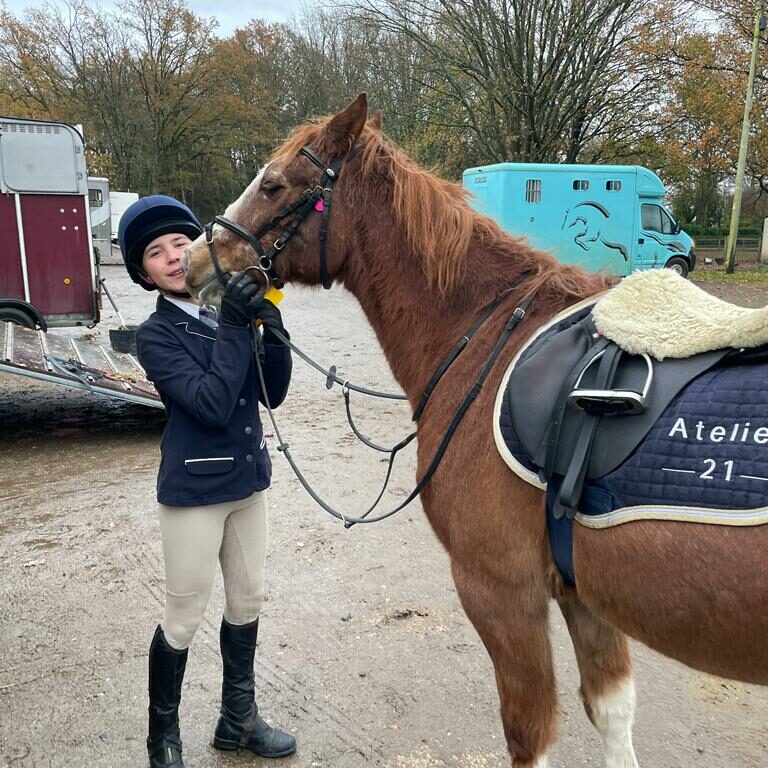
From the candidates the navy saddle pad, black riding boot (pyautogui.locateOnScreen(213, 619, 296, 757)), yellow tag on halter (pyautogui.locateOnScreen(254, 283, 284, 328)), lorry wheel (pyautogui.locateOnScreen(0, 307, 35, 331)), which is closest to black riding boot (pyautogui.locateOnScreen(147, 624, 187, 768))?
black riding boot (pyautogui.locateOnScreen(213, 619, 296, 757))

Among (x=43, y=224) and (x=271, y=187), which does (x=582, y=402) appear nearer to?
(x=271, y=187)

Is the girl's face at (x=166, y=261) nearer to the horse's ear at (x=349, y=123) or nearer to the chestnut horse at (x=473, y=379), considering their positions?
the chestnut horse at (x=473, y=379)

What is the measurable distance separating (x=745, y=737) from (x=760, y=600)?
5.16ft

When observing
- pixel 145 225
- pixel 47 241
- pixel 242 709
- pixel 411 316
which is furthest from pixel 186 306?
pixel 47 241

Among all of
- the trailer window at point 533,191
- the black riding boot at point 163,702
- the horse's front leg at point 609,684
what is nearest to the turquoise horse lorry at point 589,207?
the trailer window at point 533,191

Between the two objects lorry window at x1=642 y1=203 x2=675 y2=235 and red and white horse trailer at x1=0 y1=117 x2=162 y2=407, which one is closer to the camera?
red and white horse trailer at x1=0 y1=117 x2=162 y2=407

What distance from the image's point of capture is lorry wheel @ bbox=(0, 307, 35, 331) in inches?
294

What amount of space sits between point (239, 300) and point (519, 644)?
1.37 metres

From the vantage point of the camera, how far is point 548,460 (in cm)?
163

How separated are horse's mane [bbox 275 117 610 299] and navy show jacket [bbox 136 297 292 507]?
667mm

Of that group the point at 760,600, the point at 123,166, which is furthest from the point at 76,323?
the point at 123,166

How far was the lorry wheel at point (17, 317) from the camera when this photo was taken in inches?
294

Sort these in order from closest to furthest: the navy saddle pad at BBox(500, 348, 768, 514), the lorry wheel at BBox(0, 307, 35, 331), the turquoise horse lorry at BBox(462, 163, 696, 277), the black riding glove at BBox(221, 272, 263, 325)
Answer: the navy saddle pad at BBox(500, 348, 768, 514) < the black riding glove at BBox(221, 272, 263, 325) < the lorry wheel at BBox(0, 307, 35, 331) < the turquoise horse lorry at BBox(462, 163, 696, 277)

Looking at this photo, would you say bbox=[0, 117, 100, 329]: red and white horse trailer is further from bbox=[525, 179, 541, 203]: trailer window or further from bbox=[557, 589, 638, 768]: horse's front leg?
bbox=[525, 179, 541, 203]: trailer window
